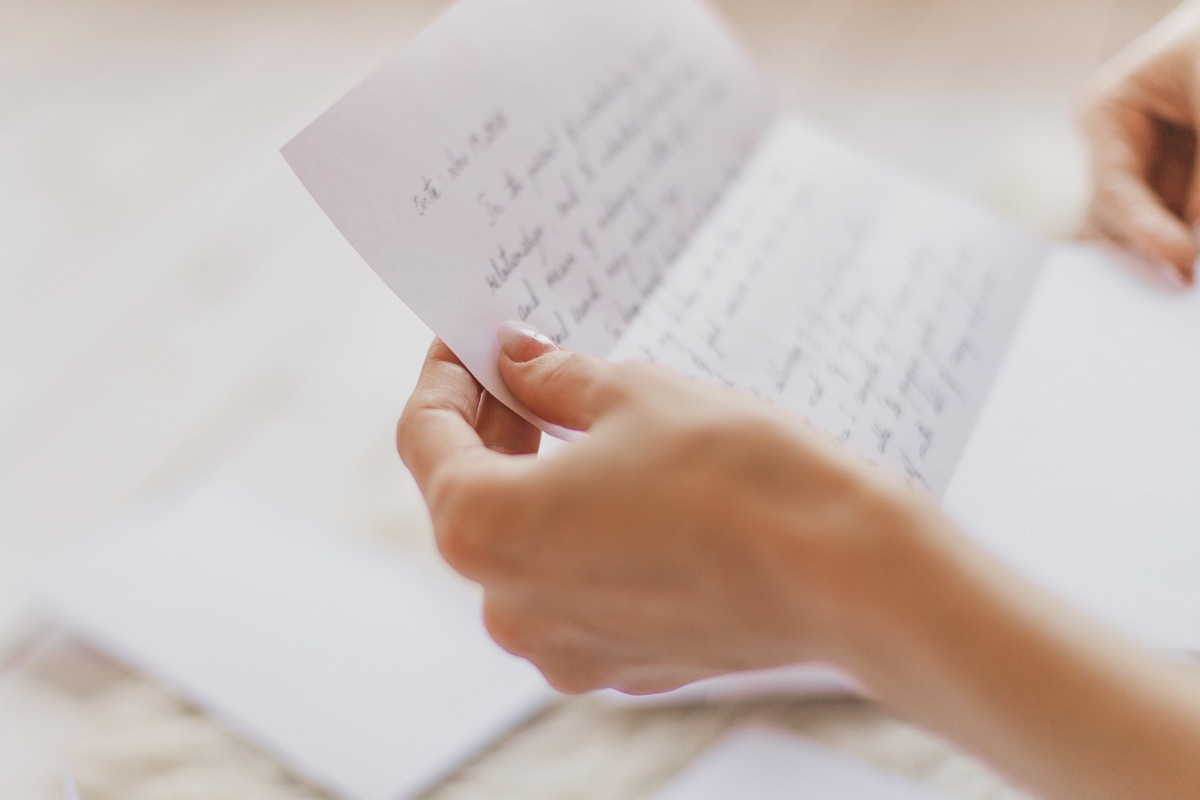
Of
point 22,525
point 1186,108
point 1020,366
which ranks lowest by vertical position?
point 22,525

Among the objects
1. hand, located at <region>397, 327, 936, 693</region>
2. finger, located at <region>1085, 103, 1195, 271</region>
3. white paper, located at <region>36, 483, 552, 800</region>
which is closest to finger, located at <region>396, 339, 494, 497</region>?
hand, located at <region>397, 327, 936, 693</region>

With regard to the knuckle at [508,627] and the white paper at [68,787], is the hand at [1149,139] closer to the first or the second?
the knuckle at [508,627]

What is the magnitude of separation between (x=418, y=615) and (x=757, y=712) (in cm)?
20

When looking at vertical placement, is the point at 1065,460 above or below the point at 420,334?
below

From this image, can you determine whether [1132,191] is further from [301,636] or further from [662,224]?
[301,636]

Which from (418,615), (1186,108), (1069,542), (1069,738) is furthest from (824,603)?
(1186,108)

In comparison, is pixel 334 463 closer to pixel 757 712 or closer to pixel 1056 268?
pixel 757 712

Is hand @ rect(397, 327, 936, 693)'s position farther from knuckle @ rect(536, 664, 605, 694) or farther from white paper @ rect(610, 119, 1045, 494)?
white paper @ rect(610, 119, 1045, 494)

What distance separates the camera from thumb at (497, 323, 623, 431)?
0.35m

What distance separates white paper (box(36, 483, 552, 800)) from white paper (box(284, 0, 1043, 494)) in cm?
22

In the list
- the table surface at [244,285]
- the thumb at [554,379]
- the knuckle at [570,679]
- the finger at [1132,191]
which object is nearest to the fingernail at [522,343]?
the thumb at [554,379]

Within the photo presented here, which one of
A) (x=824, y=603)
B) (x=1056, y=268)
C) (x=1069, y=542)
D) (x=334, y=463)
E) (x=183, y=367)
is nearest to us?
(x=824, y=603)

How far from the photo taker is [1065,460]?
1.53 ft

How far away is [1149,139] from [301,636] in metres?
0.60
